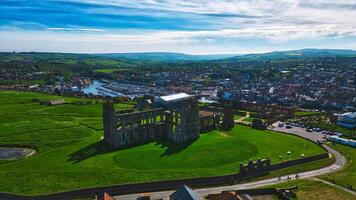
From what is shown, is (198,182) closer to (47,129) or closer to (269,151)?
(269,151)

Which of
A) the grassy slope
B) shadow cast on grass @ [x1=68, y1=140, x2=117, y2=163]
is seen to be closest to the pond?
shadow cast on grass @ [x1=68, y1=140, x2=117, y2=163]

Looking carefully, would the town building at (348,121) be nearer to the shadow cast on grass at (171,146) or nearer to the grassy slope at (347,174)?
the grassy slope at (347,174)

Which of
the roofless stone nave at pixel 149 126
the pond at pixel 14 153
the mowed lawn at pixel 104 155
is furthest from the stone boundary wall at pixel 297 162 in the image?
the pond at pixel 14 153

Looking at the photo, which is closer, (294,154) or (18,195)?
(18,195)

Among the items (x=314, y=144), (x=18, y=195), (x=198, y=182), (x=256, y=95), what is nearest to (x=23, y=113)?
(x=18, y=195)

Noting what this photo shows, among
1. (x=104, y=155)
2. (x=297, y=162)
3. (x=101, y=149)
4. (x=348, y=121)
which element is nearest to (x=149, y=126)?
(x=101, y=149)

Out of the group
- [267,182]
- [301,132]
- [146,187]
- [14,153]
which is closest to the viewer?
[146,187]

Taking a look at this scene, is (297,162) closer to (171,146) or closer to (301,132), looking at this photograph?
(171,146)
